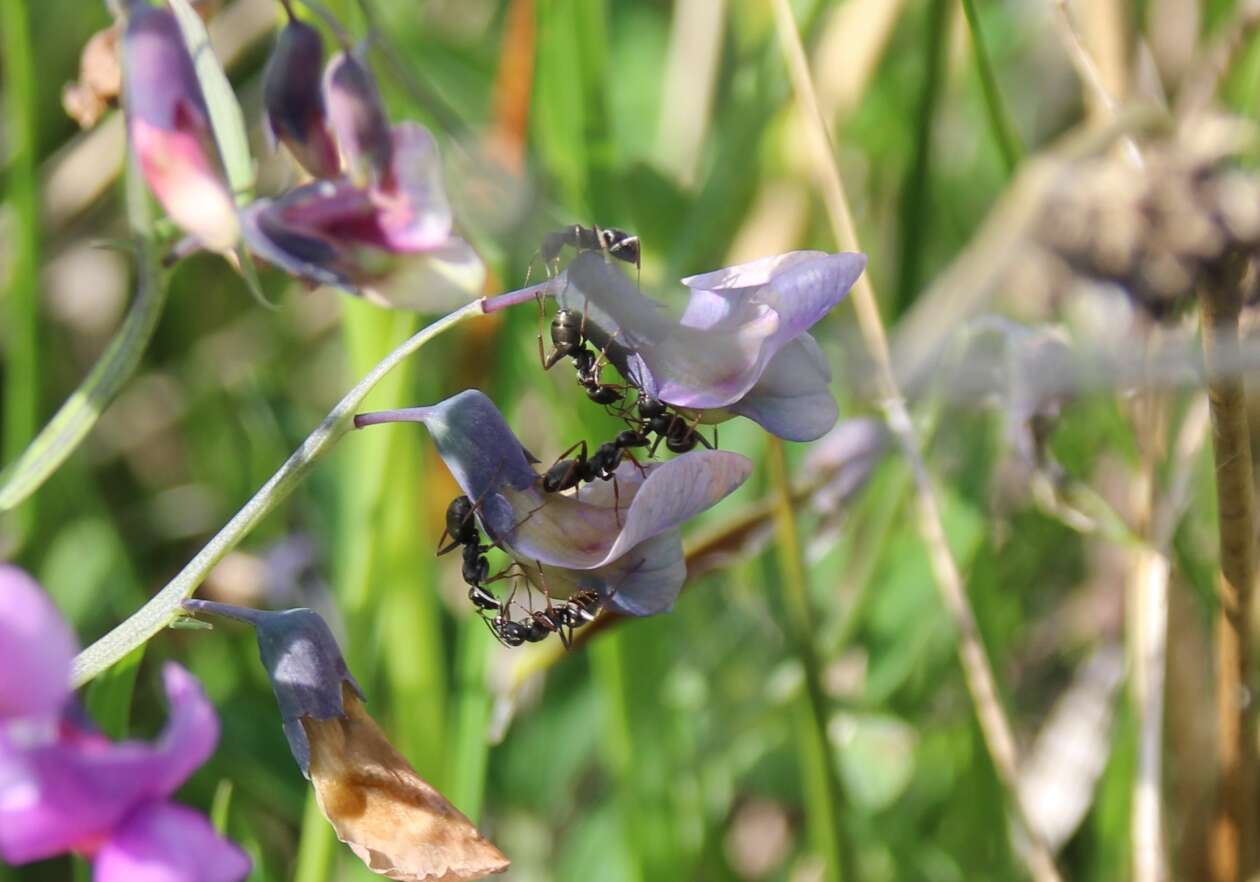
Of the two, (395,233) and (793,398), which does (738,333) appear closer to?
(793,398)

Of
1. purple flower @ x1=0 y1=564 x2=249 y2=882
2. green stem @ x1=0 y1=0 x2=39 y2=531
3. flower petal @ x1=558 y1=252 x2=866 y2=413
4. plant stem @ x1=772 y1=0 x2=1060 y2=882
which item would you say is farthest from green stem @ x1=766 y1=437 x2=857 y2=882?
green stem @ x1=0 y1=0 x2=39 y2=531

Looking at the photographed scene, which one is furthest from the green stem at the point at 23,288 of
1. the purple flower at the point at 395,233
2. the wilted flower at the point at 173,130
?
the purple flower at the point at 395,233

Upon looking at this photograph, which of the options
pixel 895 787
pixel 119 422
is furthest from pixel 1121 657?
pixel 119 422

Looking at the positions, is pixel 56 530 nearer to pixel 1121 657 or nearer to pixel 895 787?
pixel 895 787

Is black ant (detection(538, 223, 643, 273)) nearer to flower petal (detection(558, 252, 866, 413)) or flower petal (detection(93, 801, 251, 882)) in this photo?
flower petal (detection(558, 252, 866, 413))

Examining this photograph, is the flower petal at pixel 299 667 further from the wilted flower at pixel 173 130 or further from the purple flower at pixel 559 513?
the wilted flower at pixel 173 130

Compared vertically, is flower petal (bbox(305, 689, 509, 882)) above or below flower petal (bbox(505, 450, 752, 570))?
below
